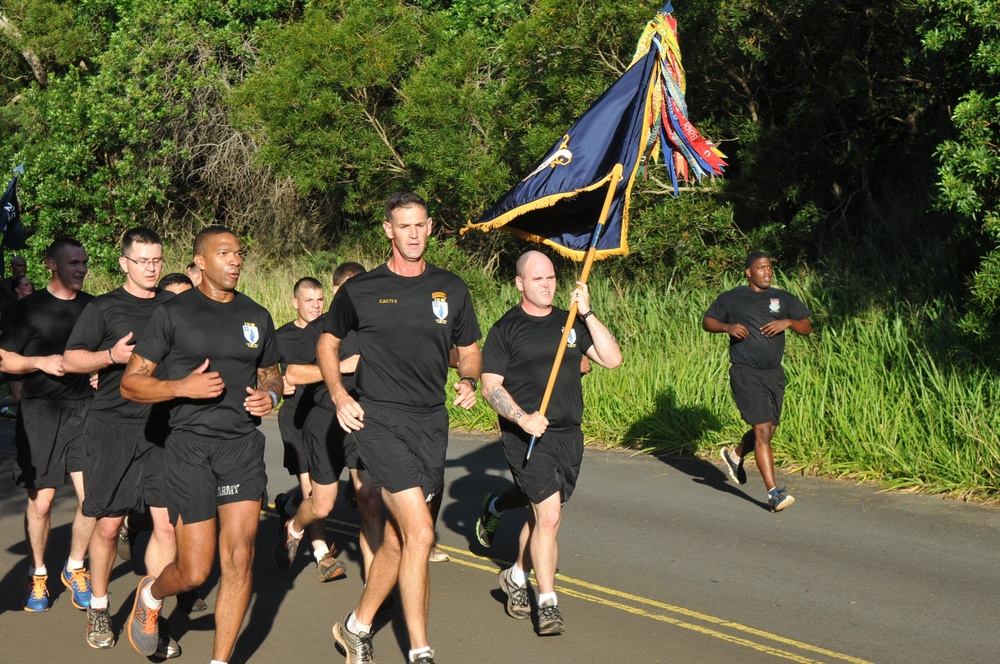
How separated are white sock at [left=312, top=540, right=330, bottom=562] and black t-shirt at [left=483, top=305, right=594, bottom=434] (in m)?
1.85

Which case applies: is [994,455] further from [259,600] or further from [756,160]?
[756,160]

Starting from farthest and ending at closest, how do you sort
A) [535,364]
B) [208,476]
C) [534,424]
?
[535,364]
[534,424]
[208,476]

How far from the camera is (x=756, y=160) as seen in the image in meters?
17.2

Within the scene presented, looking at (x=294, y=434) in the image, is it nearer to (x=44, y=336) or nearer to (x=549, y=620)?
(x=44, y=336)

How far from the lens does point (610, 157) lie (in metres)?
7.74

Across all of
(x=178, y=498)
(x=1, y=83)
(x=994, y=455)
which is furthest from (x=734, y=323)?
(x=1, y=83)

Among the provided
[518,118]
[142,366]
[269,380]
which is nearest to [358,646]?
[269,380]

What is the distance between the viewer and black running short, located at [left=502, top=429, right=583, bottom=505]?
22.4 ft

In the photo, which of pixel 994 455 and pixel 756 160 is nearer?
pixel 994 455

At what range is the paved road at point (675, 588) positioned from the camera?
21.1 feet

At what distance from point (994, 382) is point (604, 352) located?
5561 mm

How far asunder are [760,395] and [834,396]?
2.35 m

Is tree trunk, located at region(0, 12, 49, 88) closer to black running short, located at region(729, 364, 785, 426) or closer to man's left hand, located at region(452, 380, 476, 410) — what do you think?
black running short, located at region(729, 364, 785, 426)

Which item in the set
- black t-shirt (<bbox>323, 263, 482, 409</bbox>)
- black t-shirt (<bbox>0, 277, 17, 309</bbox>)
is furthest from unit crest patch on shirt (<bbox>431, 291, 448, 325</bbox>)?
black t-shirt (<bbox>0, 277, 17, 309</bbox>)
